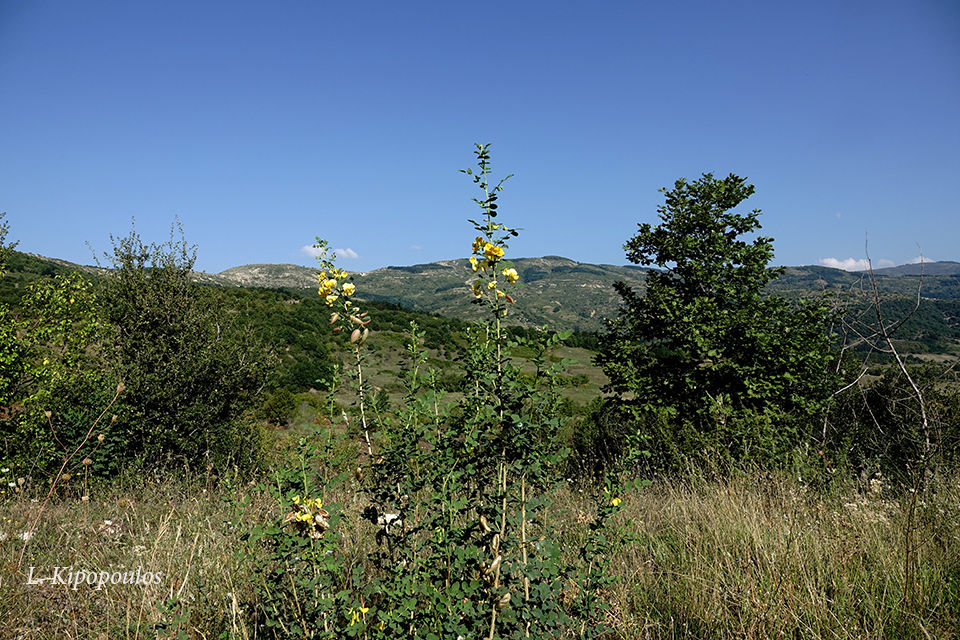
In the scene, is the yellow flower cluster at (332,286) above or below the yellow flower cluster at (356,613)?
above

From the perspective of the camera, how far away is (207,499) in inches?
213

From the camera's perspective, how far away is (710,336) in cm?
1012

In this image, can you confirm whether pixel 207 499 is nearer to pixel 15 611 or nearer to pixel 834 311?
pixel 15 611

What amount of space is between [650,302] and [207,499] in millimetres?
9274

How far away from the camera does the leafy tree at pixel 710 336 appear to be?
31.7ft

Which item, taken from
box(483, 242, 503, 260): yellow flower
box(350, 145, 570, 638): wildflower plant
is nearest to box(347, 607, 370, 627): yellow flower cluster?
box(350, 145, 570, 638): wildflower plant

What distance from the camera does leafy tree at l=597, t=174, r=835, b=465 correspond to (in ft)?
31.7

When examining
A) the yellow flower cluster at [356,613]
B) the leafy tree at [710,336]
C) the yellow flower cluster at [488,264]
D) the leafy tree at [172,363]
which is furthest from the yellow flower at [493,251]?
the leafy tree at [172,363]

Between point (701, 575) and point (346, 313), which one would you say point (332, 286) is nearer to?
point (346, 313)
